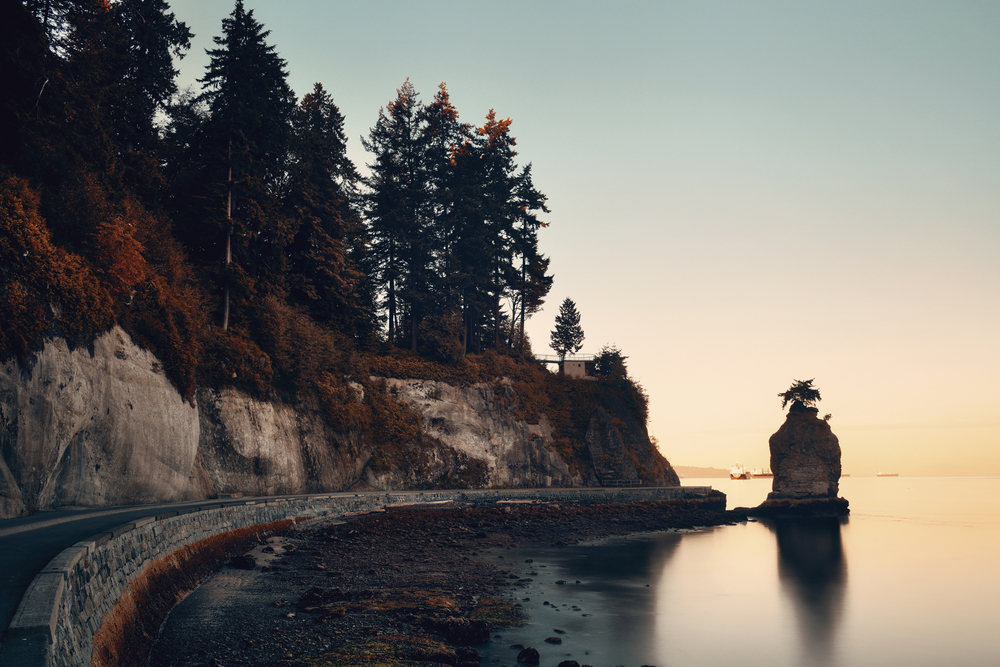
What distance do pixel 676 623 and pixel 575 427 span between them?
33965mm

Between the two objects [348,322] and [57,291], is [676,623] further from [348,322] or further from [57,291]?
[348,322]

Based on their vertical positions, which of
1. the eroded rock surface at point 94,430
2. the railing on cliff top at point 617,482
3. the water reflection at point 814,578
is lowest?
the water reflection at point 814,578

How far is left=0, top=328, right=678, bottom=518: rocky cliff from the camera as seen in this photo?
17016 millimetres

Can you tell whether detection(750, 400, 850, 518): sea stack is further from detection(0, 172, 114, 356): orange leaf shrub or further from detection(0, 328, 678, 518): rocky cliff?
detection(0, 172, 114, 356): orange leaf shrub

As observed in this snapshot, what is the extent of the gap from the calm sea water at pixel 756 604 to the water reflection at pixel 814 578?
0.08 metres

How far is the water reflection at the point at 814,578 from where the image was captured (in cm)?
1886

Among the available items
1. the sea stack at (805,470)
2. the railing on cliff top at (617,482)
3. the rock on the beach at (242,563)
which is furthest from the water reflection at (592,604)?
the sea stack at (805,470)

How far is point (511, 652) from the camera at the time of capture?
13.8 metres

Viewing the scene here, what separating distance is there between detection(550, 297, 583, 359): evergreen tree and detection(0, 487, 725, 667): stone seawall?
43993mm

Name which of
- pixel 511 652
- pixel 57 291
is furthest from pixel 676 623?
pixel 57 291

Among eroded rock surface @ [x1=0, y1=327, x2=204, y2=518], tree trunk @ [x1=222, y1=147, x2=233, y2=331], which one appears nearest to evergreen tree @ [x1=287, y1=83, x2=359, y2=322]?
tree trunk @ [x1=222, y1=147, x2=233, y2=331]

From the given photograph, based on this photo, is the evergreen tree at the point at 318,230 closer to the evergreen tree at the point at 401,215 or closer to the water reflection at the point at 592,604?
the evergreen tree at the point at 401,215

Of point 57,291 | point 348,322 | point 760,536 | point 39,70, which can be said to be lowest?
point 760,536

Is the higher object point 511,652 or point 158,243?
point 158,243
